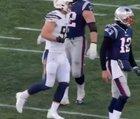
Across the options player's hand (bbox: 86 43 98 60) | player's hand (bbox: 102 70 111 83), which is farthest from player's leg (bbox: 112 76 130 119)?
player's hand (bbox: 86 43 98 60)

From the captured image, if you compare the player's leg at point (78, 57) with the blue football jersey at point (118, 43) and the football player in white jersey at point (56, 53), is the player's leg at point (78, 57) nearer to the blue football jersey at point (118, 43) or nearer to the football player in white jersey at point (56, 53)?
the football player in white jersey at point (56, 53)

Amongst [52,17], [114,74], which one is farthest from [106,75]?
[52,17]

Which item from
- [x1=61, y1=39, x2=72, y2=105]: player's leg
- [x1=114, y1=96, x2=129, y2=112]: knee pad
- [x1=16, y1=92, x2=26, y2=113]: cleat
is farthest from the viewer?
[x1=61, y1=39, x2=72, y2=105]: player's leg

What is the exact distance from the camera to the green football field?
35.8 feet

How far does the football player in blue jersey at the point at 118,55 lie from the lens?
32.3ft

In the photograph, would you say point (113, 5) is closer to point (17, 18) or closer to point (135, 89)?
point (17, 18)

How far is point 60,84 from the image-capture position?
1038cm

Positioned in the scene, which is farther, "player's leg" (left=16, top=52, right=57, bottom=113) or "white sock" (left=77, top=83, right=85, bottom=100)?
"white sock" (left=77, top=83, right=85, bottom=100)

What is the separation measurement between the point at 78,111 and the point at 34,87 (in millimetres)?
820

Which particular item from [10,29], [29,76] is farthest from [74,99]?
[10,29]

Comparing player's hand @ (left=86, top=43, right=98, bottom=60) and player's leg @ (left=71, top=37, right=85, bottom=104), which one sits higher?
player's hand @ (left=86, top=43, right=98, bottom=60)

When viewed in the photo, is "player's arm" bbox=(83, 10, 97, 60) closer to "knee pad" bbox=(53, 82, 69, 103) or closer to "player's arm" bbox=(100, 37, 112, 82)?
"knee pad" bbox=(53, 82, 69, 103)

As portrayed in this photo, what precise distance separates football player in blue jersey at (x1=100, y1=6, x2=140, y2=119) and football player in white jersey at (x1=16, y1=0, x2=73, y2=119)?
0.72m

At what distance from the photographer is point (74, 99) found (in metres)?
11.5
